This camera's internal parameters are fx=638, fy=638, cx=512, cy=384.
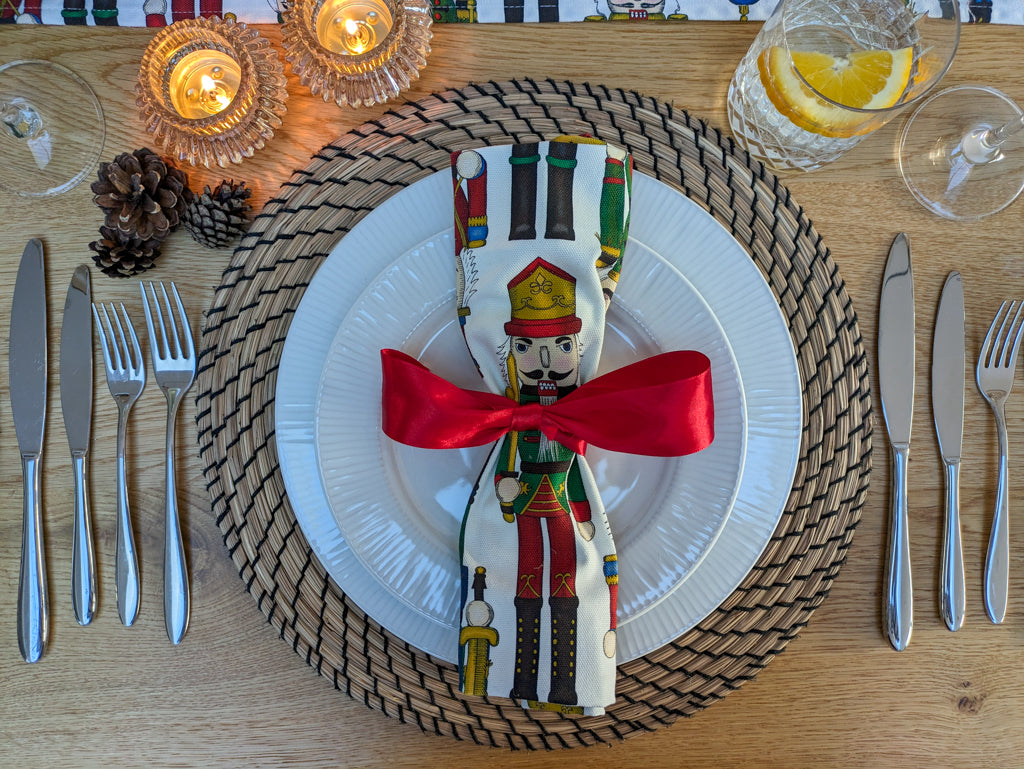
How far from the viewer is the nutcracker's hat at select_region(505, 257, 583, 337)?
470mm

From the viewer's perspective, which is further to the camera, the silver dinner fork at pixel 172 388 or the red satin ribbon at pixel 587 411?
the silver dinner fork at pixel 172 388

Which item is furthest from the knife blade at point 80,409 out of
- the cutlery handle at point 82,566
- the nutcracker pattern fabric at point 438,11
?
the nutcracker pattern fabric at point 438,11

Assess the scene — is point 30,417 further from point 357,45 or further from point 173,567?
point 357,45

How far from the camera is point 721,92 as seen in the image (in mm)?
579

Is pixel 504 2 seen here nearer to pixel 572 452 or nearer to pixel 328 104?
pixel 328 104

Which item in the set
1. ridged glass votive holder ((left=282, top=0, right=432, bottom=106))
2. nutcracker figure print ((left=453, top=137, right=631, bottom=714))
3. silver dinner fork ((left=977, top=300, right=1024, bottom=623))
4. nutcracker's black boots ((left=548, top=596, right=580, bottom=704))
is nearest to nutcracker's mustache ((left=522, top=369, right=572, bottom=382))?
nutcracker figure print ((left=453, top=137, right=631, bottom=714))

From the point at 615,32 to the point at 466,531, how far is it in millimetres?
465

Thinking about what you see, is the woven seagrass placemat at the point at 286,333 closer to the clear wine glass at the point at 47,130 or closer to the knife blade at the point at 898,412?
the knife blade at the point at 898,412

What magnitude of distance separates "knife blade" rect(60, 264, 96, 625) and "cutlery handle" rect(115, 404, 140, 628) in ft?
0.09

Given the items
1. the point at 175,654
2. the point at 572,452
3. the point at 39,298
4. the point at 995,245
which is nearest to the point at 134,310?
the point at 39,298

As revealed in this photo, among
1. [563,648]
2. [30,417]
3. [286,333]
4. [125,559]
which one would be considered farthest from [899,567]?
[30,417]

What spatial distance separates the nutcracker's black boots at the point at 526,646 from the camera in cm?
47

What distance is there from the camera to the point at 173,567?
56cm

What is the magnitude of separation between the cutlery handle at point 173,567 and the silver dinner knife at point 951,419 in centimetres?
67
